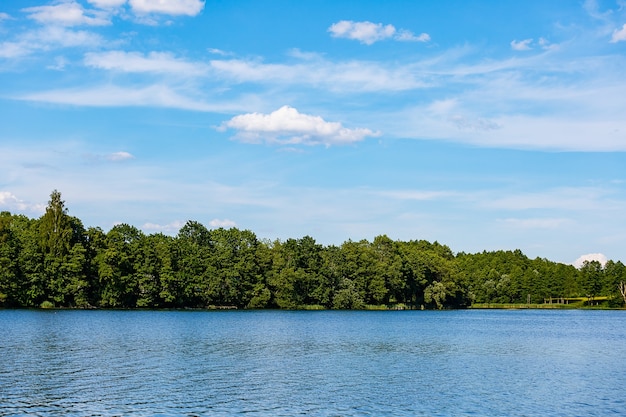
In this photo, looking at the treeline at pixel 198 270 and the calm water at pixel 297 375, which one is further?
the treeline at pixel 198 270

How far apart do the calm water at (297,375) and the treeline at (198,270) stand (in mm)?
50843

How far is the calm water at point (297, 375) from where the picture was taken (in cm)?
Answer: 3091

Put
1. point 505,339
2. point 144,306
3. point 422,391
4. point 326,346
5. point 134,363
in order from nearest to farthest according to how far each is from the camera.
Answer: point 422,391 → point 134,363 → point 326,346 → point 505,339 → point 144,306

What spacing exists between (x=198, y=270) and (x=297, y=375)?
10249cm

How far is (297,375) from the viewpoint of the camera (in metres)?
40.7

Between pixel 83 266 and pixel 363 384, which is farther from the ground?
pixel 83 266

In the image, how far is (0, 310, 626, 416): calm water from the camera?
3091 cm

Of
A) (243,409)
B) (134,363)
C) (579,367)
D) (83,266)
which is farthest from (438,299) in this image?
(243,409)

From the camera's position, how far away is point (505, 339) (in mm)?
72875

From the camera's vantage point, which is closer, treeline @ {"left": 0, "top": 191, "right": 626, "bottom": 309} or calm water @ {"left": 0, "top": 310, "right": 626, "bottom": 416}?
calm water @ {"left": 0, "top": 310, "right": 626, "bottom": 416}

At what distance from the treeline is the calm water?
5084 centimetres

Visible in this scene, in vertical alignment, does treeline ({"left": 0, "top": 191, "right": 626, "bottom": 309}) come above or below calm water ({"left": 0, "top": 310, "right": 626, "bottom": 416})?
above

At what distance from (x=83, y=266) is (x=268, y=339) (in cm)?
7093

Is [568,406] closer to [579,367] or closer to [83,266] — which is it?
[579,367]
